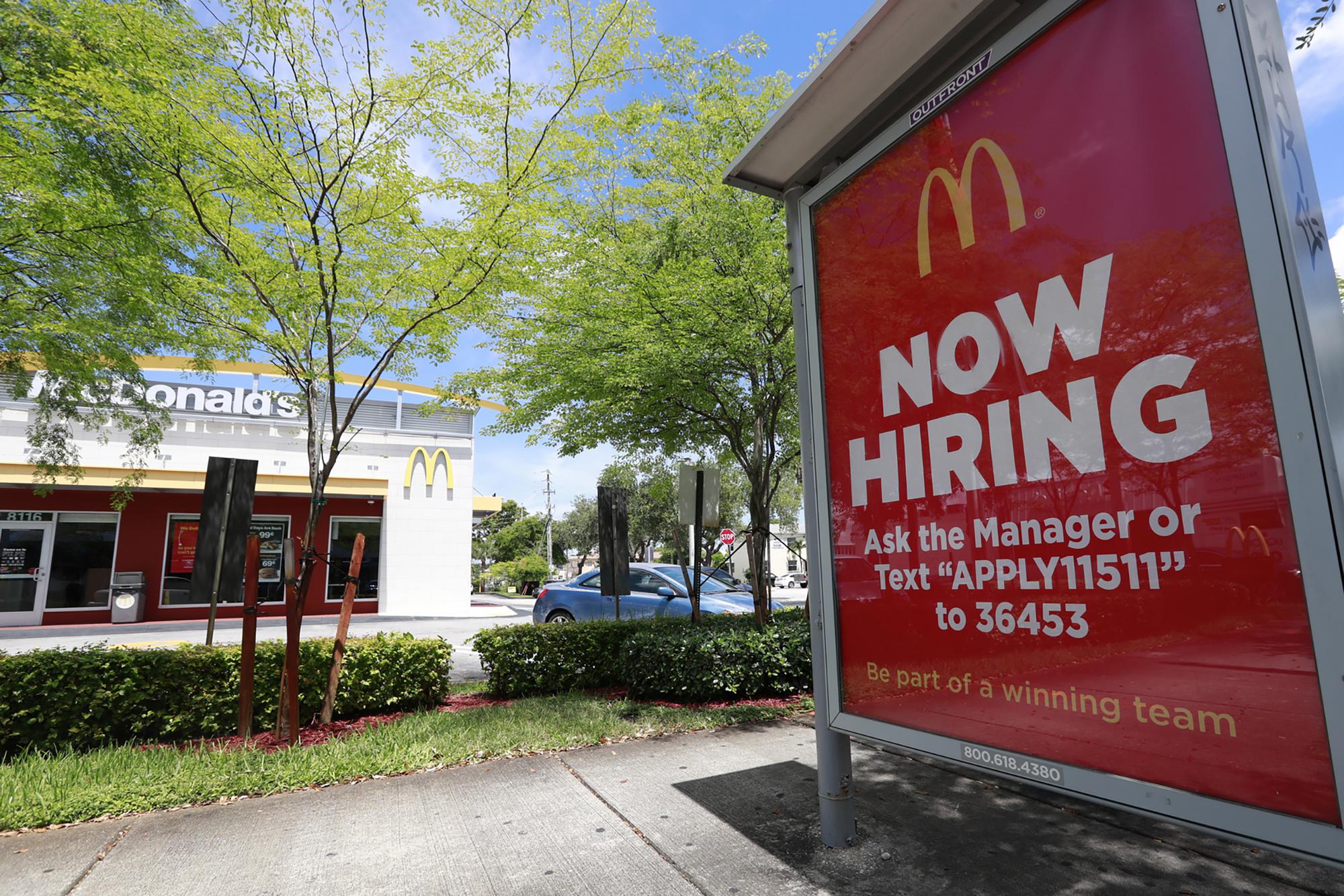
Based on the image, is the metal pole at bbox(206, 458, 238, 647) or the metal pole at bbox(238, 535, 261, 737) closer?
the metal pole at bbox(238, 535, 261, 737)

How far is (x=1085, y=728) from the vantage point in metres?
2.25

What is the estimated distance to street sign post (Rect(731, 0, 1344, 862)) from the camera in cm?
179

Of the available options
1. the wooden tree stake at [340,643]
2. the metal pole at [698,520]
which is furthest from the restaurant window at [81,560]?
the metal pole at [698,520]

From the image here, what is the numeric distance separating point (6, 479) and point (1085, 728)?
73.4ft

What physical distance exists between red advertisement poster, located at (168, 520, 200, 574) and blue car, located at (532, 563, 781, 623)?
12.3 m

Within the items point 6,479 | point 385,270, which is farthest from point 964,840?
point 6,479

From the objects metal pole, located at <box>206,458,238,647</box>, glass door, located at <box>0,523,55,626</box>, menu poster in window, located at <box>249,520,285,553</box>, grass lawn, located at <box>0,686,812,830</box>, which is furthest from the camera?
menu poster in window, located at <box>249,520,285,553</box>

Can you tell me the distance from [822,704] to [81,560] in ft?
71.5

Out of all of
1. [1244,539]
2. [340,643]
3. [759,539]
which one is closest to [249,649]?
[340,643]

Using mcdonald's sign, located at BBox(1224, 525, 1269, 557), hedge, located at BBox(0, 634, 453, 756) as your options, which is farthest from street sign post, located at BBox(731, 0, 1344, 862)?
hedge, located at BBox(0, 634, 453, 756)

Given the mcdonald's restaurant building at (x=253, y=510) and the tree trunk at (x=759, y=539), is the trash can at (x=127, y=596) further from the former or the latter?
the tree trunk at (x=759, y=539)

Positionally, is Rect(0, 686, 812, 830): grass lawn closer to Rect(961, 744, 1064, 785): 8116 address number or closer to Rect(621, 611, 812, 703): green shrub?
Rect(621, 611, 812, 703): green shrub

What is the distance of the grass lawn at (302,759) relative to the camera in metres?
4.01

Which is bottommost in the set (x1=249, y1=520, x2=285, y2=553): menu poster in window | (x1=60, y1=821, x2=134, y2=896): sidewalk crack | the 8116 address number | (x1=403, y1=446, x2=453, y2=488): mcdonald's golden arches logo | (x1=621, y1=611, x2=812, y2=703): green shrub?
(x1=60, y1=821, x2=134, y2=896): sidewalk crack
